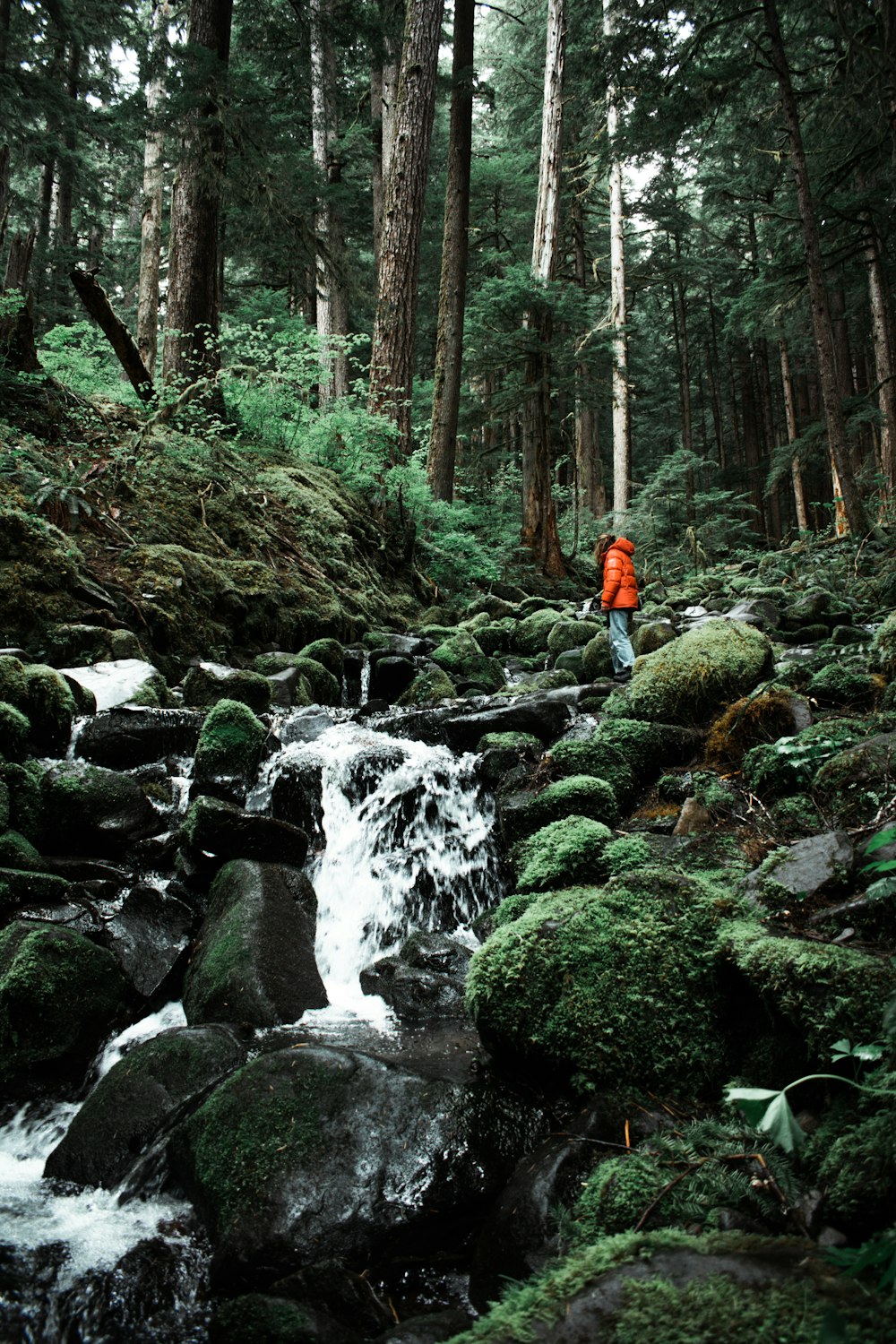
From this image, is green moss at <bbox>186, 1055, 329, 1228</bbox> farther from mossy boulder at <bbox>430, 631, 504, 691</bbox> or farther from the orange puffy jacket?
the orange puffy jacket

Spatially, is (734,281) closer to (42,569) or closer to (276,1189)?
(42,569)

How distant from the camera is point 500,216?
84.3ft

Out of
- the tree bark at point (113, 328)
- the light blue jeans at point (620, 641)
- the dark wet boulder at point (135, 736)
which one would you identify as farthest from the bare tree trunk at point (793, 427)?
the dark wet boulder at point (135, 736)

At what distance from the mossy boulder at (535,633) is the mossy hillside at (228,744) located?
609 cm

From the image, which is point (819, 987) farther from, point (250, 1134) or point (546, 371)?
point (546, 371)

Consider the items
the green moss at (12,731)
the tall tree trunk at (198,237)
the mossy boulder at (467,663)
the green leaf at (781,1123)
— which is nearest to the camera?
the green leaf at (781,1123)

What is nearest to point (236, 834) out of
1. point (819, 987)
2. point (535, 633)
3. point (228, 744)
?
point (228, 744)

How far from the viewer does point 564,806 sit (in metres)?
5.20

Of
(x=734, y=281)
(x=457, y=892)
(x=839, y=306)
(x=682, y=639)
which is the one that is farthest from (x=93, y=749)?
(x=734, y=281)

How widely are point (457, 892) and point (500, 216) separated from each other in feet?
86.0

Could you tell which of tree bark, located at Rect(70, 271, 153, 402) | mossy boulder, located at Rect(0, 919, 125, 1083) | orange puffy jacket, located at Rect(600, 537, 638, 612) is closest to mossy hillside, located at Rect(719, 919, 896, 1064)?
mossy boulder, located at Rect(0, 919, 125, 1083)

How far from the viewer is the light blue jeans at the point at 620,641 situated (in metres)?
9.45

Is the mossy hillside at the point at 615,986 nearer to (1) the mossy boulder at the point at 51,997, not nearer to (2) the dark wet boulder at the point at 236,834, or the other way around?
(1) the mossy boulder at the point at 51,997

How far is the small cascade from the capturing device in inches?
211
